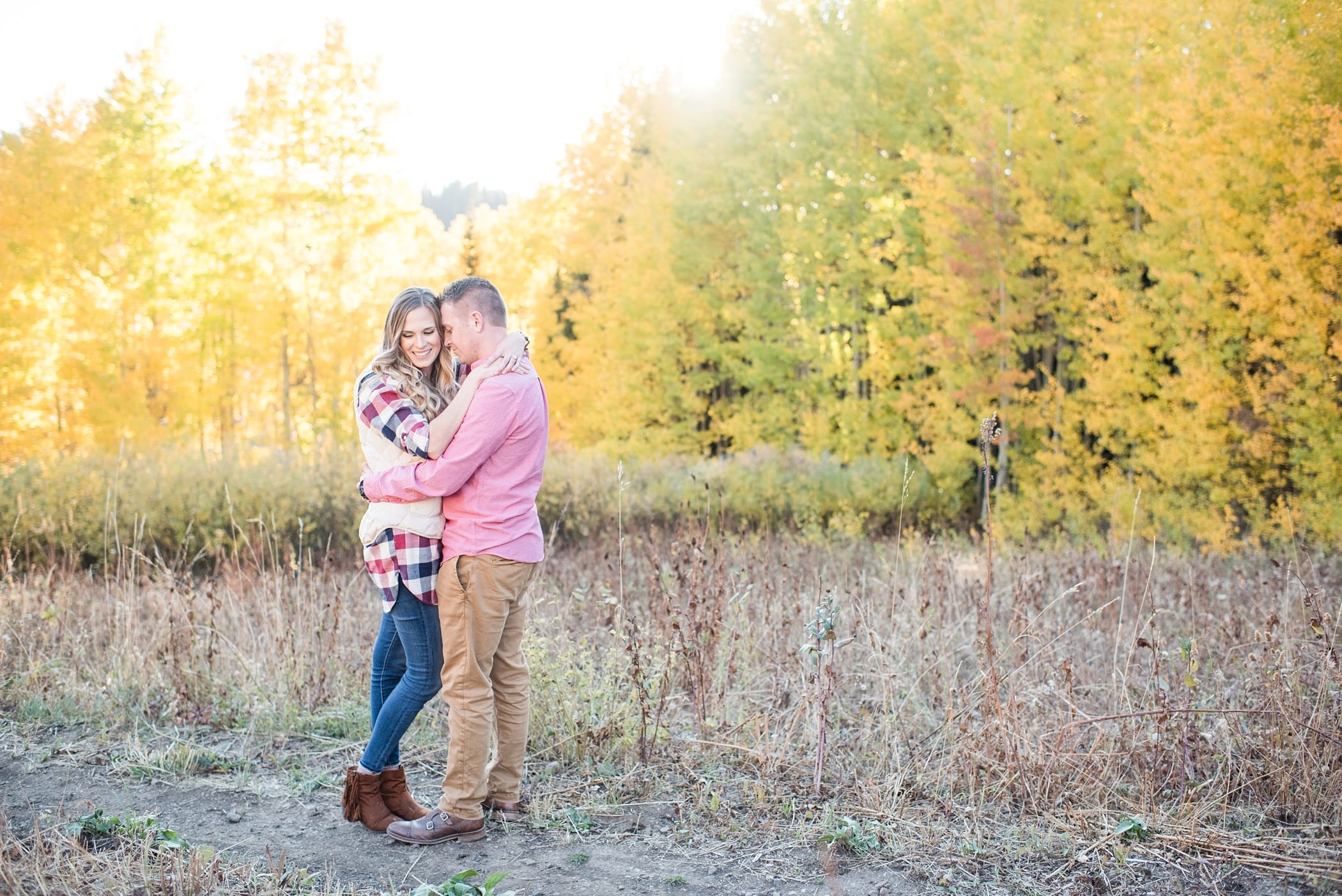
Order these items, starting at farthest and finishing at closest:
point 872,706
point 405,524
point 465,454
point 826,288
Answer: point 826,288 → point 872,706 → point 405,524 → point 465,454

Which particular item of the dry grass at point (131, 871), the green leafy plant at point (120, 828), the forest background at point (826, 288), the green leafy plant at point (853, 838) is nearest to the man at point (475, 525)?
the dry grass at point (131, 871)

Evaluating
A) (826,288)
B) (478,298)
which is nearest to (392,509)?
(478,298)

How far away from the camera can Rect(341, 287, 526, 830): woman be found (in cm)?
304

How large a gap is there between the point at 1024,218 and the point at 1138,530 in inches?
165

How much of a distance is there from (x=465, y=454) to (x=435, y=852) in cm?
136

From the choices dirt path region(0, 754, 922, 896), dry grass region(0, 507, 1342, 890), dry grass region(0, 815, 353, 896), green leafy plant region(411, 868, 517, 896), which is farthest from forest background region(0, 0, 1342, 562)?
green leafy plant region(411, 868, 517, 896)

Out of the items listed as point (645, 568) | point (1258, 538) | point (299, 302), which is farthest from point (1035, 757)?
point (299, 302)

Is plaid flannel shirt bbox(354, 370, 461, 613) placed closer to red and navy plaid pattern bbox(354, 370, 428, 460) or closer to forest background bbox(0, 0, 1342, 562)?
red and navy plaid pattern bbox(354, 370, 428, 460)

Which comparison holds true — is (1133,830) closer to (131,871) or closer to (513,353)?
(513,353)

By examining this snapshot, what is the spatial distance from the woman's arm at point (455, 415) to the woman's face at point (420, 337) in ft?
0.79

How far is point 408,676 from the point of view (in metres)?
3.15

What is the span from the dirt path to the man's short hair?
1821 millimetres

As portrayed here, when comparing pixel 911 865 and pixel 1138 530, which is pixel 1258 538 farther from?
pixel 911 865

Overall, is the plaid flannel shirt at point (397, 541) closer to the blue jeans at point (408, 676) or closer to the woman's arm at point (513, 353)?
the blue jeans at point (408, 676)
